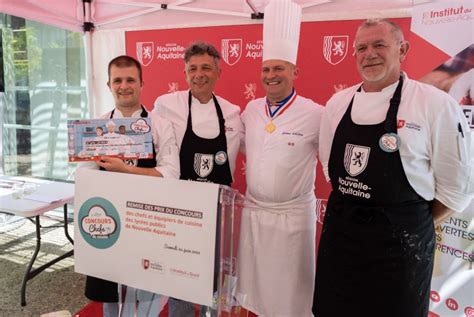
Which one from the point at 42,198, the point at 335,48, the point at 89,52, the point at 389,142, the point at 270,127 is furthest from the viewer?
the point at 89,52

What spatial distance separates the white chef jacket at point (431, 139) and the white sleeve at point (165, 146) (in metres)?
0.81

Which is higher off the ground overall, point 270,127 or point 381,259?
point 270,127

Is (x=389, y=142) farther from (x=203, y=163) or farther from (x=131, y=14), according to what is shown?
(x=131, y=14)

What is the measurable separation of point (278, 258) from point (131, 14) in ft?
7.95

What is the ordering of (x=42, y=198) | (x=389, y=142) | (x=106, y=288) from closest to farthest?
(x=389, y=142), (x=106, y=288), (x=42, y=198)

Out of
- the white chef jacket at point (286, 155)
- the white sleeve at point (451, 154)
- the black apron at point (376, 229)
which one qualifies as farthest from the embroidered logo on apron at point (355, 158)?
the white chef jacket at point (286, 155)

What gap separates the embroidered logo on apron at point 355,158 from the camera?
4.70ft

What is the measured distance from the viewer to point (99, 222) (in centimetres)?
129

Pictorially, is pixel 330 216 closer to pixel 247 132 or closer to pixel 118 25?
pixel 247 132

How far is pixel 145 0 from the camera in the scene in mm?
3045

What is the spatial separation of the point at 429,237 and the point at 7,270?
11.0 feet

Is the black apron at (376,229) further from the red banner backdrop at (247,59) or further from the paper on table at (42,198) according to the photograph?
the paper on table at (42,198)

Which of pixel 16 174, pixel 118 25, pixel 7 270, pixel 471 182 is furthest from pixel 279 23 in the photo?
pixel 16 174

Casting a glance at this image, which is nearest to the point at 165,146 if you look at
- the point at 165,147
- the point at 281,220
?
the point at 165,147
